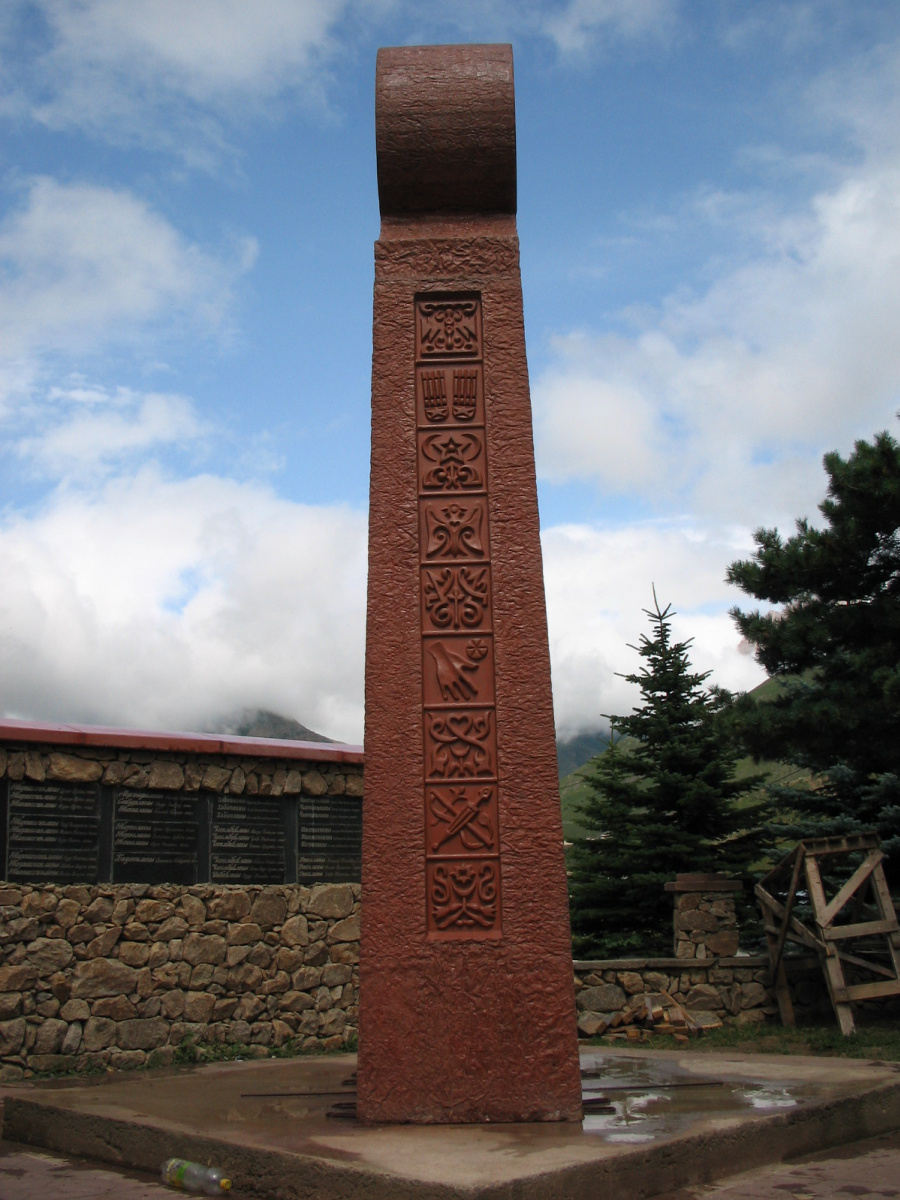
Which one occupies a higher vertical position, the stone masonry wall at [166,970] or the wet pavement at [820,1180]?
the stone masonry wall at [166,970]

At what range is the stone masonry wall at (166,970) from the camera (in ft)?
22.4

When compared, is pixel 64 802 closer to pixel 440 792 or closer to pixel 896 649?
pixel 440 792

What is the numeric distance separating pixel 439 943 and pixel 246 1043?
4207mm

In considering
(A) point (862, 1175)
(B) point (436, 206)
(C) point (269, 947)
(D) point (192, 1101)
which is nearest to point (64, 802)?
(C) point (269, 947)

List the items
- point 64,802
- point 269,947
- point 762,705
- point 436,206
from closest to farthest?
point 436,206 < point 64,802 < point 269,947 < point 762,705

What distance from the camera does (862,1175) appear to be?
3.68 m

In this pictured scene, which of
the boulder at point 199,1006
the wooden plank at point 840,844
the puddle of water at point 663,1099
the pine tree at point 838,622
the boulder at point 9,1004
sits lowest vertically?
the puddle of water at point 663,1099

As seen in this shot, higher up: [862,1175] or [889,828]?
[889,828]

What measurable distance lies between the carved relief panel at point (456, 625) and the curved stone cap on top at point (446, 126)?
0.54m

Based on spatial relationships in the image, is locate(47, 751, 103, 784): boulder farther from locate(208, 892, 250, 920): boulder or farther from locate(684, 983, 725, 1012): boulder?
locate(684, 983, 725, 1012): boulder

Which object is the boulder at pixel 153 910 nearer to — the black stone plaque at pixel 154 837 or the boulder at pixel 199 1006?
the black stone plaque at pixel 154 837

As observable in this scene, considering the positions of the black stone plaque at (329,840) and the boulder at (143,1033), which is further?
the black stone plaque at (329,840)

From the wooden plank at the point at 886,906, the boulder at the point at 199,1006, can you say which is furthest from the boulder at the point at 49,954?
the wooden plank at the point at 886,906

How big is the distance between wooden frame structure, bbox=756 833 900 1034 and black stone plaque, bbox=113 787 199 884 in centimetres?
475
